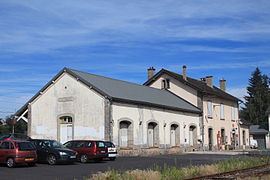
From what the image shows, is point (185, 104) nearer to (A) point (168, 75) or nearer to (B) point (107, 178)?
(A) point (168, 75)

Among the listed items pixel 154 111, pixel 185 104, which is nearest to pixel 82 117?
pixel 154 111

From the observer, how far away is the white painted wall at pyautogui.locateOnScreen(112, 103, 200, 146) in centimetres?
2618

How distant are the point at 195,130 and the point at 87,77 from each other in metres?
14.1

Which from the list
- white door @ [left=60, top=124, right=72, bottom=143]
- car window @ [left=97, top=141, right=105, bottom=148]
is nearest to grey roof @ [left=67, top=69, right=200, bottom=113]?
white door @ [left=60, top=124, right=72, bottom=143]

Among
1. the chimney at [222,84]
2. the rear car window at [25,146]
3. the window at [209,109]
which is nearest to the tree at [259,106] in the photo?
the chimney at [222,84]

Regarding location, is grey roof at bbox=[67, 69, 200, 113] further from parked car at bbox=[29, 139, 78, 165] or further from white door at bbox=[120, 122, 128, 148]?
parked car at bbox=[29, 139, 78, 165]

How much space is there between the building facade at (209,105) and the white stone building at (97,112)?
6.44m

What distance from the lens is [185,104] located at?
121 feet

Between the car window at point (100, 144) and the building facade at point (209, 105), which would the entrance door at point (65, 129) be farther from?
the building facade at point (209, 105)

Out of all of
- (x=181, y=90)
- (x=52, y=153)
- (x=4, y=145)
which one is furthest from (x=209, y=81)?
(x=4, y=145)

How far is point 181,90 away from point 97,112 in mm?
15023

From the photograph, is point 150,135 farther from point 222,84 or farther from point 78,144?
point 222,84

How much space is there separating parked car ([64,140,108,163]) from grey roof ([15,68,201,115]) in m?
4.84

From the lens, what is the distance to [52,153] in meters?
19.1
